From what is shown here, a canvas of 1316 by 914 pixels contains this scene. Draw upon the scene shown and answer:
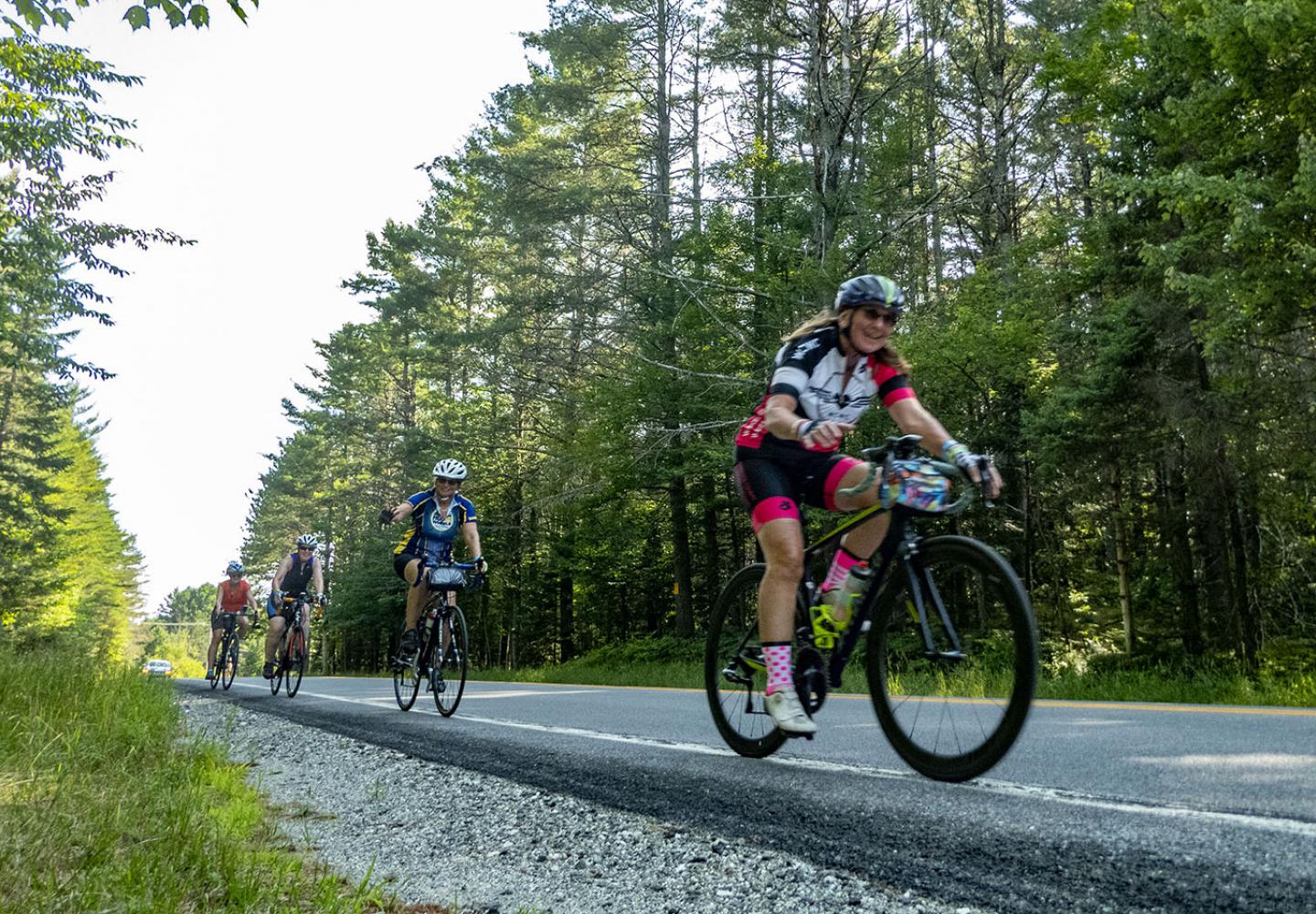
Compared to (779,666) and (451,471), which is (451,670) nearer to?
(451,471)

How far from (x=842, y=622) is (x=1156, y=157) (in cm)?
1409

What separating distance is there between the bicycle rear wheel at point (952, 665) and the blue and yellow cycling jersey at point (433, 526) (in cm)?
540

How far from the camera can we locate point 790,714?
12.5ft

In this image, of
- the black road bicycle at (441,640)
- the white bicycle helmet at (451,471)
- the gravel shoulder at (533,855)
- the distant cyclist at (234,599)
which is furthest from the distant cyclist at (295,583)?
the gravel shoulder at (533,855)

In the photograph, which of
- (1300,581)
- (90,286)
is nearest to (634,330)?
(90,286)

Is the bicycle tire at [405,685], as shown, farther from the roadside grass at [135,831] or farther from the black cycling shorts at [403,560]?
the roadside grass at [135,831]

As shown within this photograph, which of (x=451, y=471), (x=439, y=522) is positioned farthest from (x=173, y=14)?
(x=439, y=522)

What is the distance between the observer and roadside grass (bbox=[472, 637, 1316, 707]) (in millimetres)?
9211

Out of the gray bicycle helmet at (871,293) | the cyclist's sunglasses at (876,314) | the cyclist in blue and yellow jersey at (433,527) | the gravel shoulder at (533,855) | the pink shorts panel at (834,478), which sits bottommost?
the gravel shoulder at (533,855)

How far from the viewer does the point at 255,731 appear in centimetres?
739

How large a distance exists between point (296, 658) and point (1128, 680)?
1051 centimetres

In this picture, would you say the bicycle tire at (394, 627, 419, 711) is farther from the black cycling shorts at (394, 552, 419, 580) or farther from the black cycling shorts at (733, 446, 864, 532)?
the black cycling shorts at (733, 446, 864, 532)

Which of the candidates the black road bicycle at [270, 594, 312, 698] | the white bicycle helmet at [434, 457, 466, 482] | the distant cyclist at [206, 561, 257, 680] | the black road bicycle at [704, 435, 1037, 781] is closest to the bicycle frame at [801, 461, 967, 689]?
the black road bicycle at [704, 435, 1037, 781]

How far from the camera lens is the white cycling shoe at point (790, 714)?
12.4 feet
